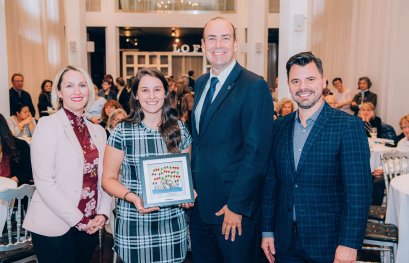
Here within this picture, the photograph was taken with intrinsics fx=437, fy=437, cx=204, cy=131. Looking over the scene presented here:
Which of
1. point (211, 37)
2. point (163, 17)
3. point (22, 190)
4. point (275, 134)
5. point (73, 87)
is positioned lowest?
point (22, 190)

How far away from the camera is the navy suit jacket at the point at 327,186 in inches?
79.0

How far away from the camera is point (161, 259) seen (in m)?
2.26

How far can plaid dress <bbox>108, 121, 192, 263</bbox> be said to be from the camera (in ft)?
7.32

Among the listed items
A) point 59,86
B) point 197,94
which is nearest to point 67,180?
point 59,86

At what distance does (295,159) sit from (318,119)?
8.8 inches

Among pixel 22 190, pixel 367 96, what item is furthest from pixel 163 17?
pixel 22 190

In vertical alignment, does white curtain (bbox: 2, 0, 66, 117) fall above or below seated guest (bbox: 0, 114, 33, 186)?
above

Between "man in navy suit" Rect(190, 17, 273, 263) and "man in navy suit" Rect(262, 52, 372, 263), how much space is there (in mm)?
140

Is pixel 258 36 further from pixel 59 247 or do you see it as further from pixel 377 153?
pixel 59 247

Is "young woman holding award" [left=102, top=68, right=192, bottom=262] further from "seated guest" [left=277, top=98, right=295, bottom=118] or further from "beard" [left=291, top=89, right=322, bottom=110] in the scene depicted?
"seated guest" [left=277, top=98, right=295, bottom=118]

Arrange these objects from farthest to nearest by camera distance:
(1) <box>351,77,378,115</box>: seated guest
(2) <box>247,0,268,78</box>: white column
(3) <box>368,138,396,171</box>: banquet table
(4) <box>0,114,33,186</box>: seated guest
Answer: (2) <box>247,0,268,78</box>: white column
(1) <box>351,77,378,115</box>: seated guest
(3) <box>368,138,396,171</box>: banquet table
(4) <box>0,114,33,186</box>: seated guest

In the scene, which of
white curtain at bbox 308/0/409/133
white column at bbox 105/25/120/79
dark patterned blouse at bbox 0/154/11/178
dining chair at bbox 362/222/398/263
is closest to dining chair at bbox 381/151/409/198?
dining chair at bbox 362/222/398/263

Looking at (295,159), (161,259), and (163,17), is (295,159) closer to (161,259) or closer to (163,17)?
(161,259)

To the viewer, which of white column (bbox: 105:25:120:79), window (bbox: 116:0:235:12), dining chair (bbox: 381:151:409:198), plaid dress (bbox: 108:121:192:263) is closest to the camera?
plaid dress (bbox: 108:121:192:263)
